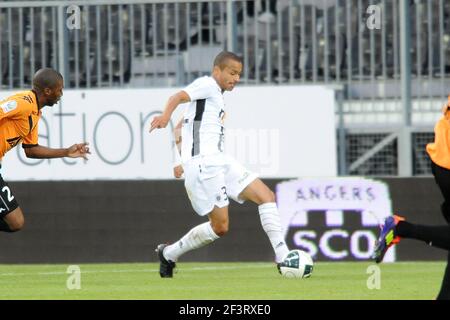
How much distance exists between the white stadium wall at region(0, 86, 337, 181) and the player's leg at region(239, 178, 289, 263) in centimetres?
384

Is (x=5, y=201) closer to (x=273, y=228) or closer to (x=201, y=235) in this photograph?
(x=201, y=235)

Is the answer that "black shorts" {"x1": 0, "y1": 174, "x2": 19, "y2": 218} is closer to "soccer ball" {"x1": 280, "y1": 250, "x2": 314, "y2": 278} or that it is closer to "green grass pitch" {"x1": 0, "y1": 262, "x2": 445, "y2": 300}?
"green grass pitch" {"x1": 0, "y1": 262, "x2": 445, "y2": 300}

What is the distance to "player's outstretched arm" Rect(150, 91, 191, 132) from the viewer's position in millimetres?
11695

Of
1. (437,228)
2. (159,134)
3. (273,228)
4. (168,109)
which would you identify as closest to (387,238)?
(437,228)

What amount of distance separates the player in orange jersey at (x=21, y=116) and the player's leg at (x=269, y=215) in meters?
1.49

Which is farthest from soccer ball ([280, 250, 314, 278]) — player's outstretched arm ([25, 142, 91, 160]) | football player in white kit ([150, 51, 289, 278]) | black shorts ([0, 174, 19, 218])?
black shorts ([0, 174, 19, 218])

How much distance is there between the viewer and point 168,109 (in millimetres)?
12031

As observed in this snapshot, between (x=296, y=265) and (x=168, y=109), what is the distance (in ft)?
5.53

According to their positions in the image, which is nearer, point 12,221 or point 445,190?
point 445,190

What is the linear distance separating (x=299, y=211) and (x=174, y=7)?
2.98m

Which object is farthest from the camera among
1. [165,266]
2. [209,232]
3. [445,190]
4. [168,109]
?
[165,266]

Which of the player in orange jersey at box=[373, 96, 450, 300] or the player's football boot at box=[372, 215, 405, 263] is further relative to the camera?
the player's football boot at box=[372, 215, 405, 263]

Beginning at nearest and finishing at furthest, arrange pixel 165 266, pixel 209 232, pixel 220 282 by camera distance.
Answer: pixel 209 232 < pixel 220 282 < pixel 165 266
